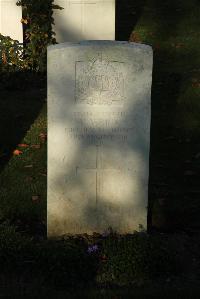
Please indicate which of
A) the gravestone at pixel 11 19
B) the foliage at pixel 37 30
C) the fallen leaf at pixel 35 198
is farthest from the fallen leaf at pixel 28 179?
the gravestone at pixel 11 19

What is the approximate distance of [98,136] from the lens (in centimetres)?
Answer: 624

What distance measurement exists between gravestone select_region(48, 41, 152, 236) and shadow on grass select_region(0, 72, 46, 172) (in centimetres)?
226

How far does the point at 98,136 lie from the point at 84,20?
317 inches

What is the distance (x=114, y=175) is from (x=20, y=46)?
737 cm

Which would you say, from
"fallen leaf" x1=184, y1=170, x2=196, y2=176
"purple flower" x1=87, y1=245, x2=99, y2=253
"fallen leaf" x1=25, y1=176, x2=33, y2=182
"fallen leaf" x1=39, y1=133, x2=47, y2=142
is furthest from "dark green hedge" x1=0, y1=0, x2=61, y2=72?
"purple flower" x1=87, y1=245, x2=99, y2=253

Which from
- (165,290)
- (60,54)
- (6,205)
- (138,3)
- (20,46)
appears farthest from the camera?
(138,3)

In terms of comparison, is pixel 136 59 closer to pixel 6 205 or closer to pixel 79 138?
pixel 79 138

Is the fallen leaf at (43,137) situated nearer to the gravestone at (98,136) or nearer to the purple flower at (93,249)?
the gravestone at (98,136)

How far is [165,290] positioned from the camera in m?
5.48

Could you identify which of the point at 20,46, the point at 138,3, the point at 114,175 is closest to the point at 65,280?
the point at 114,175

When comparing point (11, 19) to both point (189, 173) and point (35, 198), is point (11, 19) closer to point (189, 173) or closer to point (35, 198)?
point (189, 173)

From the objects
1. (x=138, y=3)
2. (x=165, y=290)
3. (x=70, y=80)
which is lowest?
(x=165, y=290)

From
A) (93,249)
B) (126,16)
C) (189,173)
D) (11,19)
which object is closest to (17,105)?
(11,19)

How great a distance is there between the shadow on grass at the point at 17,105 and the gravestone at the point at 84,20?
150 centimetres
